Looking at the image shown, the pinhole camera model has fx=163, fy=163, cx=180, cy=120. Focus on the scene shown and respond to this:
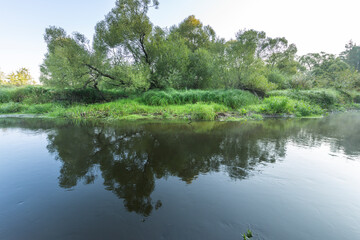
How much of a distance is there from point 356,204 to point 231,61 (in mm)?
15766

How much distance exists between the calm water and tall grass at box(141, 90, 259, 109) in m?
9.07

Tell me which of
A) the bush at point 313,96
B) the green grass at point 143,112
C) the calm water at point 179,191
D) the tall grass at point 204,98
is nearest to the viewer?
the calm water at point 179,191

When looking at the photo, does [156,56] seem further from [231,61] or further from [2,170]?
[2,170]

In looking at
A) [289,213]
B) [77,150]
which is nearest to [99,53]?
[77,150]

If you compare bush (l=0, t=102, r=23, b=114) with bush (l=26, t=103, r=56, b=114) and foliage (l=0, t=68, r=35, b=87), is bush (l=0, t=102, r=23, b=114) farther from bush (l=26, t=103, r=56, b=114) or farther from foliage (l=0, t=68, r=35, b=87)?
foliage (l=0, t=68, r=35, b=87)

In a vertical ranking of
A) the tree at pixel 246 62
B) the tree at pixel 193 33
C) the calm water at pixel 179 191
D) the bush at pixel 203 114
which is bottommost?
the calm water at pixel 179 191

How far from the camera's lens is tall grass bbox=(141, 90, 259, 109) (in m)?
15.0

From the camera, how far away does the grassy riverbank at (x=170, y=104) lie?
13180mm

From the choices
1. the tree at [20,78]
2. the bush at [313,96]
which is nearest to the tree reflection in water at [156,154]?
the bush at [313,96]

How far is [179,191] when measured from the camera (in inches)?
133

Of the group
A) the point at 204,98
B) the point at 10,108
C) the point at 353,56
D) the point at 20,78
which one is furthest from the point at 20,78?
the point at 353,56

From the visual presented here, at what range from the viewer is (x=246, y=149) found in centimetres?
588

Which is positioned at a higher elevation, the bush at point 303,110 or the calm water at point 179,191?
the bush at point 303,110

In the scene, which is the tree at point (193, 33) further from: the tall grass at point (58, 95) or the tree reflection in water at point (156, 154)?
the tree reflection in water at point (156, 154)
